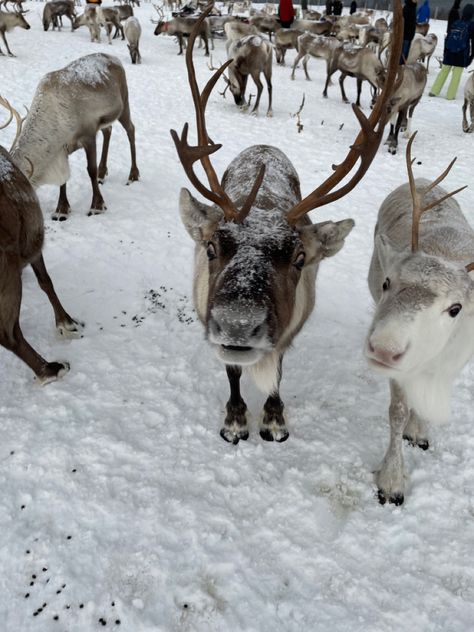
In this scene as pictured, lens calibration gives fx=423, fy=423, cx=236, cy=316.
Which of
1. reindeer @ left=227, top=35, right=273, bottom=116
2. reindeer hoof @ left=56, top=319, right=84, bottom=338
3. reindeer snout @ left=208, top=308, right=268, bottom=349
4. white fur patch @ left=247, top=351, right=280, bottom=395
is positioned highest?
reindeer @ left=227, top=35, right=273, bottom=116

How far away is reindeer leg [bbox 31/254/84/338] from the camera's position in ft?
10.1

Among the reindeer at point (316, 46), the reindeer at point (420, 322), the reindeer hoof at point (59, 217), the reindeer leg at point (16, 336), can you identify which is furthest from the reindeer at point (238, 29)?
the reindeer leg at point (16, 336)

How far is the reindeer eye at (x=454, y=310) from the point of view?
178 centimetres

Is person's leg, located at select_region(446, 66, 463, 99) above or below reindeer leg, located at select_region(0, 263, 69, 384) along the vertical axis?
above

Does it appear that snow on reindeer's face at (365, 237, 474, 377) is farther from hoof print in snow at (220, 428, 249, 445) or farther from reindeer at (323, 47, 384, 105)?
reindeer at (323, 47, 384, 105)

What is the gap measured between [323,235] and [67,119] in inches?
150

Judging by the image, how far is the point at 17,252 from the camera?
254 cm

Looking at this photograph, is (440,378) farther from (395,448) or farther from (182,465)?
(182,465)

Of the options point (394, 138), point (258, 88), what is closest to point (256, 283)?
point (394, 138)

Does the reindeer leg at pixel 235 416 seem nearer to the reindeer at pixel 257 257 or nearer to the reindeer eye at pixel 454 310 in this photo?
the reindeer at pixel 257 257

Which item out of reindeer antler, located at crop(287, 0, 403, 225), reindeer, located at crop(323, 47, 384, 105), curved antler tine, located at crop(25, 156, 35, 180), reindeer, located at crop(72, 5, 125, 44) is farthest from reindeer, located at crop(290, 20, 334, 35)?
reindeer antler, located at crop(287, 0, 403, 225)

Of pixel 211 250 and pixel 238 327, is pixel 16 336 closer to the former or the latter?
pixel 211 250

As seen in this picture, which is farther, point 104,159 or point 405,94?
point 405,94

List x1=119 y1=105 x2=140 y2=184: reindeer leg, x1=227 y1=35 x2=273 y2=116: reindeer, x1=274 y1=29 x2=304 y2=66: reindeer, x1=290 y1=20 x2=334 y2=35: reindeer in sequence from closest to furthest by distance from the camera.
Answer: x1=119 y1=105 x2=140 y2=184: reindeer leg → x1=227 y1=35 x2=273 y2=116: reindeer → x1=274 y1=29 x2=304 y2=66: reindeer → x1=290 y1=20 x2=334 y2=35: reindeer
